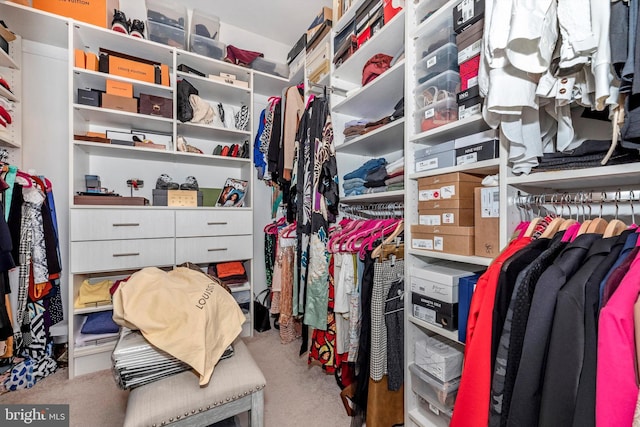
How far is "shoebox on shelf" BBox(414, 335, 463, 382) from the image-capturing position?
1.20m

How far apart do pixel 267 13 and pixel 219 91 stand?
0.82 meters

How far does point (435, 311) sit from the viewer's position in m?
1.21

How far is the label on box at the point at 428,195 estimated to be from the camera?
1.24 meters

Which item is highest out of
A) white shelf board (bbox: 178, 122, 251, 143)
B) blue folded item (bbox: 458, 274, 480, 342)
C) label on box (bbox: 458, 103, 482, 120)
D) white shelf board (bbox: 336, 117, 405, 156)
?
white shelf board (bbox: 178, 122, 251, 143)

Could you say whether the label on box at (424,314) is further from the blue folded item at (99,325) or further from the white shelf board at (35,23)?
the white shelf board at (35,23)

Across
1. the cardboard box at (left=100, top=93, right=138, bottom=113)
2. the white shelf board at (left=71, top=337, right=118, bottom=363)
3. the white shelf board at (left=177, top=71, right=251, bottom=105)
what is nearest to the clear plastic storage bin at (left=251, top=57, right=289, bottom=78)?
the white shelf board at (left=177, top=71, right=251, bottom=105)

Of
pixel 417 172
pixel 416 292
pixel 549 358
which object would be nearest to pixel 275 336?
pixel 416 292

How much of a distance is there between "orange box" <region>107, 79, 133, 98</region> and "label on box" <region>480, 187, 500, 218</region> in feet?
7.75

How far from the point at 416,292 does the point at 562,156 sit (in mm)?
761

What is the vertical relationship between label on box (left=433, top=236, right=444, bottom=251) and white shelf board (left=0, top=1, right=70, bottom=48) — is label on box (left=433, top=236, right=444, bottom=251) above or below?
below

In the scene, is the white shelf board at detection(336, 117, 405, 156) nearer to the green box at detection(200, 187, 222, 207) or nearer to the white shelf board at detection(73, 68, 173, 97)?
the green box at detection(200, 187, 222, 207)

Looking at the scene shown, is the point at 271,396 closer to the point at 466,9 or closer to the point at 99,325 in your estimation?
the point at 99,325

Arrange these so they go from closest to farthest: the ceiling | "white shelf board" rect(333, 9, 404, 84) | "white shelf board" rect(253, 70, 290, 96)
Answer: "white shelf board" rect(333, 9, 404, 84) < the ceiling < "white shelf board" rect(253, 70, 290, 96)

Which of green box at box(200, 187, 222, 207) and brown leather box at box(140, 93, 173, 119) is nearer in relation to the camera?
brown leather box at box(140, 93, 173, 119)
